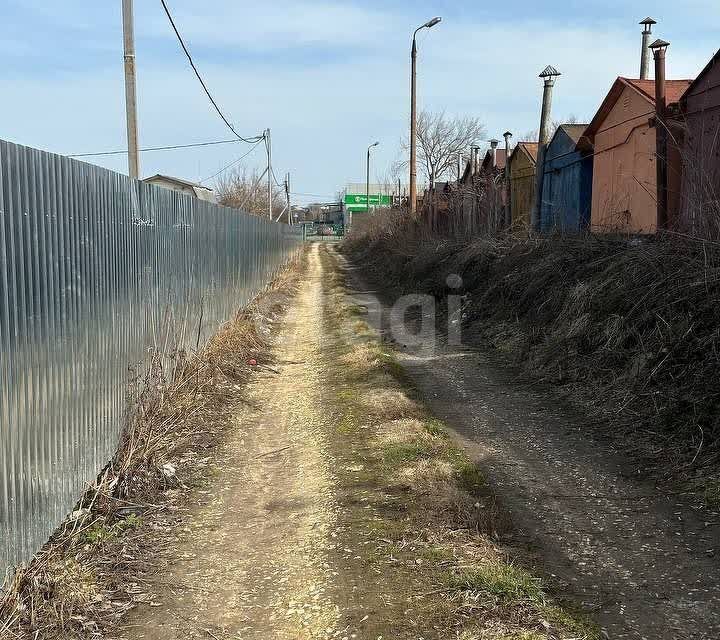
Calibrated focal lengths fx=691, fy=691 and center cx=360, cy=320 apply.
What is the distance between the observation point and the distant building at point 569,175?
16.9 m

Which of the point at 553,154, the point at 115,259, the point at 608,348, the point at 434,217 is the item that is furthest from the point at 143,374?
the point at 434,217

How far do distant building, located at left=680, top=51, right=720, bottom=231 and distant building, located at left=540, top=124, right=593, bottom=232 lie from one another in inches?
178

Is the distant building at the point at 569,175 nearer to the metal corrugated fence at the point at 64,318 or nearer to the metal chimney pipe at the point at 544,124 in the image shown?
the metal chimney pipe at the point at 544,124

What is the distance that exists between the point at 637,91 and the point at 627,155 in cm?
129

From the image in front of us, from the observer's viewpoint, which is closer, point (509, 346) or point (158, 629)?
point (158, 629)

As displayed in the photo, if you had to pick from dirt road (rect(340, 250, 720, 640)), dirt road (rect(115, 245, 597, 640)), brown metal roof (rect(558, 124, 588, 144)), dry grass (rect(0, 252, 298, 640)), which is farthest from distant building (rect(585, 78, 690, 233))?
dry grass (rect(0, 252, 298, 640))

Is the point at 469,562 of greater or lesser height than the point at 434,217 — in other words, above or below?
below

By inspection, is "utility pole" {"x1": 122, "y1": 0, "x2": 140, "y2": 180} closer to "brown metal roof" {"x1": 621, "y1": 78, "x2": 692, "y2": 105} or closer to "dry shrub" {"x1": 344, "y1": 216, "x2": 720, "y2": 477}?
"dry shrub" {"x1": 344, "y1": 216, "x2": 720, "y2": 477}

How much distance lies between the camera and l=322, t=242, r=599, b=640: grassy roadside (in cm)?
311

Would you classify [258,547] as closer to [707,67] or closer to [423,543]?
[423,543]

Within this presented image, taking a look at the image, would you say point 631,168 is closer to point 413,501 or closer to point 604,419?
point 604,419

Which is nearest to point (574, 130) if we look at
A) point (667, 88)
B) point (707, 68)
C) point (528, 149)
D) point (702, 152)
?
point (528, 149)

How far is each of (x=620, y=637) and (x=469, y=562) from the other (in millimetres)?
859

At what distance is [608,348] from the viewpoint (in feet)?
23.8
